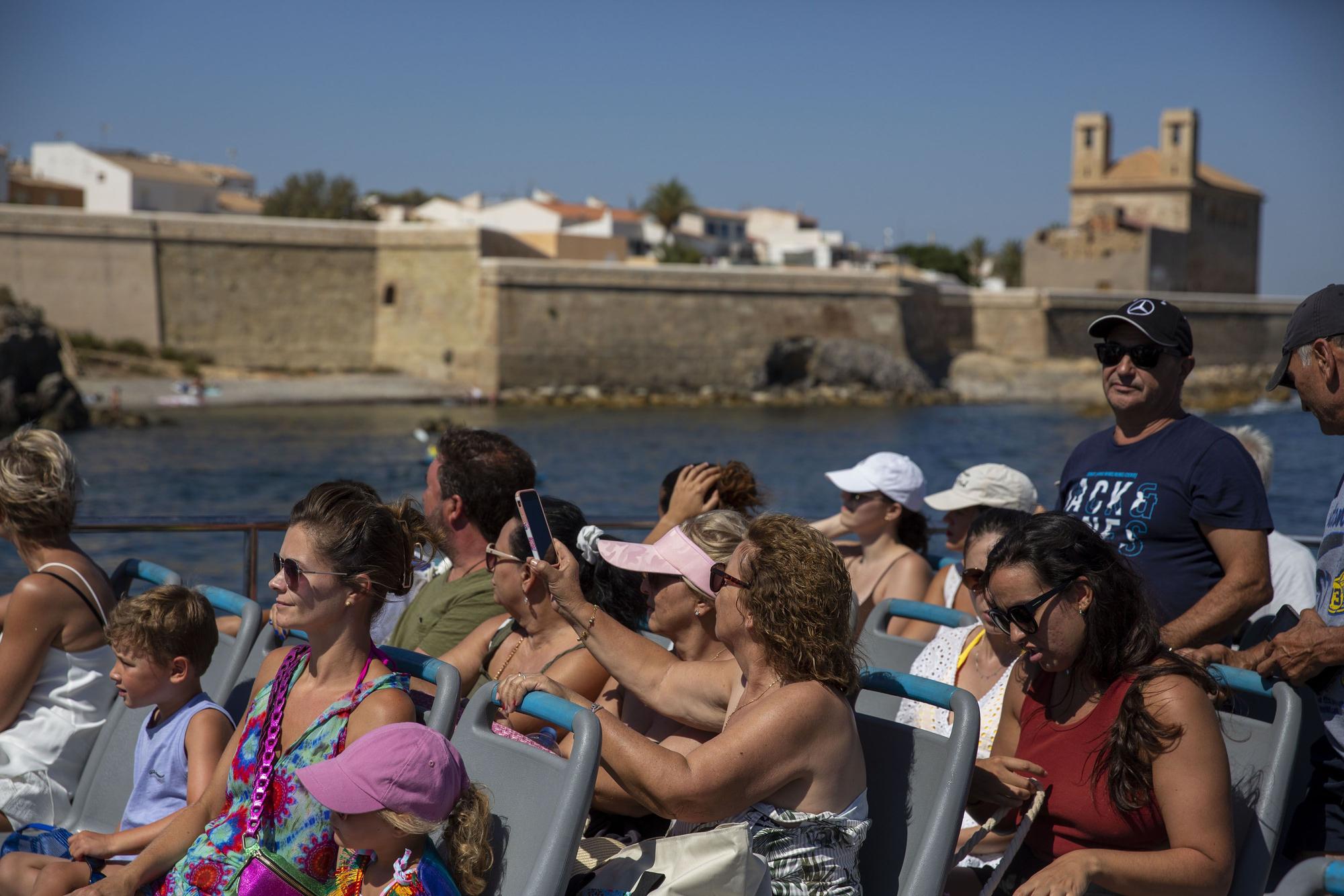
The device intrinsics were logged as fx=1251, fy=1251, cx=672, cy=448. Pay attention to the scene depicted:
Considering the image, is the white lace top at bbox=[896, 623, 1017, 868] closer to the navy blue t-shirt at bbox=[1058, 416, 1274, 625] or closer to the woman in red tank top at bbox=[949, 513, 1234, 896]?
the woman in red tank top at bbox=[949, 513, 1234, 896]

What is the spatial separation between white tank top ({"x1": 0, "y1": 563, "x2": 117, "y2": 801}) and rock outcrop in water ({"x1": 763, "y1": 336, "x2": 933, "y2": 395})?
36103 mm

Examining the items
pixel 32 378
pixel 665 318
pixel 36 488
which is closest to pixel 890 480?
pixel 36 488

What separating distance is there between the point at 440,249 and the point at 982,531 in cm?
3436

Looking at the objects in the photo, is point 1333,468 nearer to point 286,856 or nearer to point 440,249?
point 440,249

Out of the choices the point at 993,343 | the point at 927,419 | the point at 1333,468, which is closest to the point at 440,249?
the point at 927,419

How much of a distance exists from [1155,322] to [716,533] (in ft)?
3.90

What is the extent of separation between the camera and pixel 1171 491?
2.66 m

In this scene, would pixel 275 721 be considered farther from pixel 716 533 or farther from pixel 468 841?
pixel 716 533

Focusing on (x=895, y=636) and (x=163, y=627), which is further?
(x=895, y=636)

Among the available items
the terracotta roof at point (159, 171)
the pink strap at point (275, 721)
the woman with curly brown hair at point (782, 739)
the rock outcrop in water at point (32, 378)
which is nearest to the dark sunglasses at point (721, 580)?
the woman with curly brown hair at point (782, 739)

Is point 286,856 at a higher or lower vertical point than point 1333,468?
higher

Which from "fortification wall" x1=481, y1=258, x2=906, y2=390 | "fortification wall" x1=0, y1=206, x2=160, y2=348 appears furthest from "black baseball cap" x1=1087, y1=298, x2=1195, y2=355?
"fortification wall" x1=0, y1=206, x2=160, y2=348

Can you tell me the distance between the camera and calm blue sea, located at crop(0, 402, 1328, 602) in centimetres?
2028

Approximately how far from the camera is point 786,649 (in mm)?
1924
